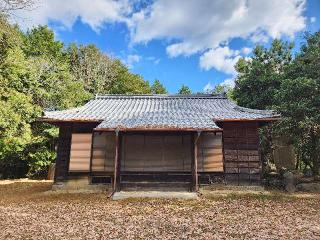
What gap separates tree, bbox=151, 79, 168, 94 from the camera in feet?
149

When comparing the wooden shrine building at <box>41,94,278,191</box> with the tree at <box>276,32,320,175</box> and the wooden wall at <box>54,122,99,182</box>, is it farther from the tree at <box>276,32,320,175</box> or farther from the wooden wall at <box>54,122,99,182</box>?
the tree at <box>276,32,320,175</box>

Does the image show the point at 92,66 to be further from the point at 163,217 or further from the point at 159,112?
the point at 163,217

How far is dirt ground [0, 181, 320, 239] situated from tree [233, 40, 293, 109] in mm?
8286

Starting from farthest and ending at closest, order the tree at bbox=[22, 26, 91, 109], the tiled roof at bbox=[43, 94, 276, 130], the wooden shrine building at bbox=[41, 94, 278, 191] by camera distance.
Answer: the tree at bbox=[22, 26, 91, 109] < the wooden shrine building at bbox=[41, 94, 278, 191] < the tiled roof at bbox=[43, 94, 276, 130]

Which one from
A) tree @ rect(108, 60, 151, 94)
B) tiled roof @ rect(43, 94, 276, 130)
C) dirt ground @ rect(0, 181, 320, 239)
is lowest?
dirt ground @ rect(0, 181, 320, 239)

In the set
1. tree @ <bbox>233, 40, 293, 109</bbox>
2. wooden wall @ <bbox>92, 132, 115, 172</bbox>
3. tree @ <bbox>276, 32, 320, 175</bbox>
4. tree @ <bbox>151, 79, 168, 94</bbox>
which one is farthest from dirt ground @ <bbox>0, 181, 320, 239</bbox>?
tree @ <bbox>151, 79, 168, 94</bbox>

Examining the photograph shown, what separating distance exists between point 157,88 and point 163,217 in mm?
36842

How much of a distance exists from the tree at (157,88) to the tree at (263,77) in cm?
2325

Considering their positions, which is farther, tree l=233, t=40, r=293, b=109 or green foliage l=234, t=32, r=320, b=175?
tree l=233, t=40, r=293, b=109

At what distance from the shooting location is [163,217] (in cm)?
991

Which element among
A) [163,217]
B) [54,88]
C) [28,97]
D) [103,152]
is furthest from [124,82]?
[163,217]

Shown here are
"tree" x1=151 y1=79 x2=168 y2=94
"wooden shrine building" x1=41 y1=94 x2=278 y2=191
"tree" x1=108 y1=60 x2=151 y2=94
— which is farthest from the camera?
"tree" x1=151 y1=79 x2=168 y2=94

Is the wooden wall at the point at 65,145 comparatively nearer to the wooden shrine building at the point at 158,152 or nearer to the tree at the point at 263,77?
the wooden shrine building at the point at 158,152

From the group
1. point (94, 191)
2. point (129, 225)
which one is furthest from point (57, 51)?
point (129, 225)
